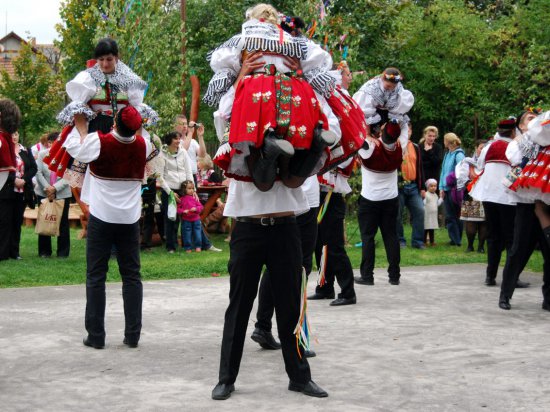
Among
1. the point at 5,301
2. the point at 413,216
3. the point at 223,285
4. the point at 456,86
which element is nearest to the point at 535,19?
the point at 456,86

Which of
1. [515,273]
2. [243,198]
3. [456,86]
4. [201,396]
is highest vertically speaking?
[456,86]

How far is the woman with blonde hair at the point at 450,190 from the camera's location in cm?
1570

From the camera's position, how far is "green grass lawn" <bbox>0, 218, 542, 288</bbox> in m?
11.2

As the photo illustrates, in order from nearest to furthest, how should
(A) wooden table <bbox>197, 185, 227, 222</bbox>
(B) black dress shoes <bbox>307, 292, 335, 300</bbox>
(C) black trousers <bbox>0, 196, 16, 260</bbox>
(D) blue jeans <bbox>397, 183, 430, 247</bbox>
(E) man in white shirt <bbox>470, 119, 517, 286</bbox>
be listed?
1. (B) black dress shoes <bbox>307, 292, 335, 300</bbox>
2. (E) man in white shirt <bbox>470, 119, 517, 286</bbox>
3. (C) black trousers <bbox>0, 196, 16, 260</bbox>
4. (D) blue jeans <bbox>397, 183, 430, 247</bbox>
5. (A) wooden table <bbox>197, 185, 227, 222</bbox>

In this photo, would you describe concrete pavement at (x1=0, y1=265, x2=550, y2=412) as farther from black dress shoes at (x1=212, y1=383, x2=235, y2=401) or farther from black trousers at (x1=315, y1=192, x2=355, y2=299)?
black trousers at (x1=315, y1=192, x2=355, y2=299)

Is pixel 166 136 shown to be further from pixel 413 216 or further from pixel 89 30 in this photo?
pixel 89 30

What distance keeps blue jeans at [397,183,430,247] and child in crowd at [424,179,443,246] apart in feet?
0.98

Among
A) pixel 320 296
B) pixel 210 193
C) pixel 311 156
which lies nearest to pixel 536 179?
pixel 320 296

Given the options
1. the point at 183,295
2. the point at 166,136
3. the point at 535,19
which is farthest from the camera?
the point at 535,19

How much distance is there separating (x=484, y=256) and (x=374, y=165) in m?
4.46

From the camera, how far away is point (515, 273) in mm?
8742

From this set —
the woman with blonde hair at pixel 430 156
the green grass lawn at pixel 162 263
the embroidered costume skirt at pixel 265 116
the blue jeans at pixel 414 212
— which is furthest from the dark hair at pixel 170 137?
the embroidered costume skirt at pixel 265 116

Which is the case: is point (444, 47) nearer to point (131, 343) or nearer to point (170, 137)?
point (170, 137)

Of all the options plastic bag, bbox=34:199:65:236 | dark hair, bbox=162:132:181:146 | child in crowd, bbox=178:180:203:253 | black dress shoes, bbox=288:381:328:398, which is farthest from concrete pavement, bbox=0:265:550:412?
dark hair, bbox=162:132:181:146
